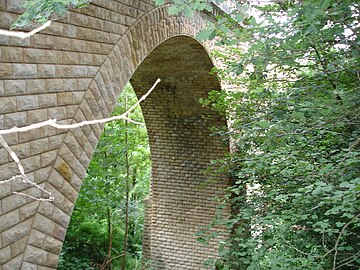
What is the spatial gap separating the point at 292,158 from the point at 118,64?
6.38 feet

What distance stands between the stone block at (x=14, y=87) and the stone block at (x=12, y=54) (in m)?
0.13

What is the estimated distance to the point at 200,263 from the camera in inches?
A: 372

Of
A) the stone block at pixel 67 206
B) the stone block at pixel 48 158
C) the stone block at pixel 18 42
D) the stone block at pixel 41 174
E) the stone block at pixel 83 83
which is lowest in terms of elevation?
the stone block at pixel 67 206

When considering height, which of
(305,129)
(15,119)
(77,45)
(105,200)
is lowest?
(105,200)

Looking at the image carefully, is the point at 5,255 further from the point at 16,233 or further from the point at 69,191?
the point at 69,191

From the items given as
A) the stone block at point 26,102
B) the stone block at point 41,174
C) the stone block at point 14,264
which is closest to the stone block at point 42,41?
the stone block at point 26,102

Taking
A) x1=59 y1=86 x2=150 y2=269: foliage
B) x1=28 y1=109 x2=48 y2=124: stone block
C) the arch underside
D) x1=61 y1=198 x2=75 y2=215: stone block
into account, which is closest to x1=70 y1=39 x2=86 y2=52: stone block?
x1=28 y1=109 x2=48 y2=124: stone block

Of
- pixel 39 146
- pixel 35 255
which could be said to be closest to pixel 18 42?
pixel 39 146

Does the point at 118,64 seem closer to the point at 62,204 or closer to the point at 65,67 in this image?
the point at 65,67

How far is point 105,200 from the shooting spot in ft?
31.2

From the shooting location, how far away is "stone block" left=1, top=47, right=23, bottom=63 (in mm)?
2721

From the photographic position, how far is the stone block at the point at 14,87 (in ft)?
9.01

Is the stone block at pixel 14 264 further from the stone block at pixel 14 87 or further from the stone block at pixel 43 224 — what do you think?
the stone block at pixel 14 87

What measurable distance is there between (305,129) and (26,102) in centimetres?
225
